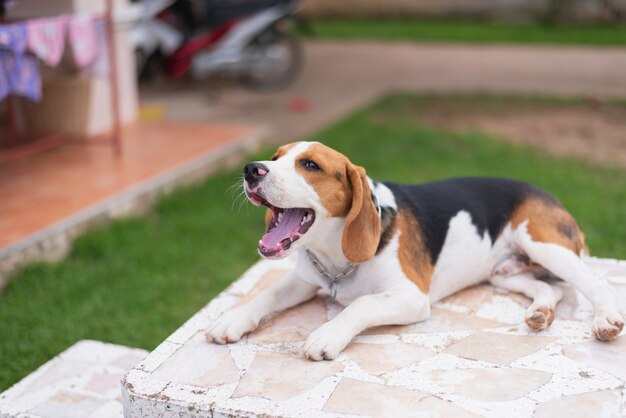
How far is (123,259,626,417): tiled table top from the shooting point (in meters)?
2.63

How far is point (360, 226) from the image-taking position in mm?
2961

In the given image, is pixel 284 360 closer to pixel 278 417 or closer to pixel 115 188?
pixel 278 417

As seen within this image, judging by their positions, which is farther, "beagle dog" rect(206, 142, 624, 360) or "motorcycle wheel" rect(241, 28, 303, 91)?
"motorcycle wheel" rect(241, 28, 303, 91)

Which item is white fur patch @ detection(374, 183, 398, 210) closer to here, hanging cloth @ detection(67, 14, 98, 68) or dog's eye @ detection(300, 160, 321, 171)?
dog's eye @ detection(300, 160, 321, 171)

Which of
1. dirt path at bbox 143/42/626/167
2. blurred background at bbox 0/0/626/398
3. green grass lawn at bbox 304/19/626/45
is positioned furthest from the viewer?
green grass lawn at bbox 304/19/626/45

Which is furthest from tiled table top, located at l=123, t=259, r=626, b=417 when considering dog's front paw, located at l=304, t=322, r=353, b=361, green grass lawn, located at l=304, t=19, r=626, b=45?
green grass lawn, located at l=304, t=19, r=626, b=45

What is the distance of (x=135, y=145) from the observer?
7.37 meters

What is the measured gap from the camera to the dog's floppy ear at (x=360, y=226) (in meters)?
2.95

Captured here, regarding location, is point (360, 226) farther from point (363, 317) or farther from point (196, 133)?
point (196, 133)

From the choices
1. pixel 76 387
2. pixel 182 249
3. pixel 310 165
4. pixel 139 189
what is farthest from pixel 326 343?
pixel 139 189

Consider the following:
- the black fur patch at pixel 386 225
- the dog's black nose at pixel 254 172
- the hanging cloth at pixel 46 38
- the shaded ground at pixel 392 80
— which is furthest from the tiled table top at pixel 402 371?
the shaded ground at pixel 392 80

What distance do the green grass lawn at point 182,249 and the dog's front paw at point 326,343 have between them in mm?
1607

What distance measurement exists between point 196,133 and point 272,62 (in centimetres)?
332

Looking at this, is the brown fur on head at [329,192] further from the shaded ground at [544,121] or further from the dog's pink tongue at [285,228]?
the shaded ground at [544,121]
